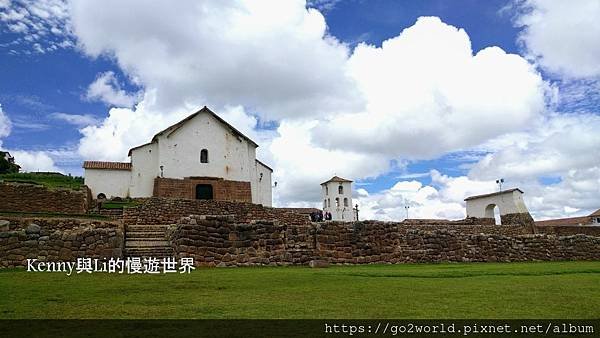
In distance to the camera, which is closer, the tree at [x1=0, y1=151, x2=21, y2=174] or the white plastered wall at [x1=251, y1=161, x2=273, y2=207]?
the tree at [x1=0, y1=151, x2=21, y2=174]

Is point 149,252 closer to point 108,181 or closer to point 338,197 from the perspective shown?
point 108,181

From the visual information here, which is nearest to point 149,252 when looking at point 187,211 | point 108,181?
point 187,211

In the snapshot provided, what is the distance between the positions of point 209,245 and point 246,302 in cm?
828

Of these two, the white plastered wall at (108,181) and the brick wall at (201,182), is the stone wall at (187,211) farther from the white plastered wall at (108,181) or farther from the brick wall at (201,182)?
the white plastered wall at (108,181)

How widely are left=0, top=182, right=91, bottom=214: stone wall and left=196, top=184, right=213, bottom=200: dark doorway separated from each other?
1381cm

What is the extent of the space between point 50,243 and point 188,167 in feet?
86.5

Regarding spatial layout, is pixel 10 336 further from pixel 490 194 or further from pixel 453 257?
pixel 490 194

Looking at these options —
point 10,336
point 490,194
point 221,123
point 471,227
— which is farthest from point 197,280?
point 490,194

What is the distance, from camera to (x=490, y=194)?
4147 cm

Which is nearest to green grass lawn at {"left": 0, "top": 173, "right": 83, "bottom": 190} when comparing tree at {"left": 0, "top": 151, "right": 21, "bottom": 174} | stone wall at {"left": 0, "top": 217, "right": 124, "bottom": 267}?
tree at {"left": 0, "top": 151, "right": 21, "bottom": 174}

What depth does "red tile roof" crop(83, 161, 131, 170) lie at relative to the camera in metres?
37.6

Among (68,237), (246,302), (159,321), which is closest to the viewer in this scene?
(159,321)

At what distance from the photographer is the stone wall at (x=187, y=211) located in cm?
2442

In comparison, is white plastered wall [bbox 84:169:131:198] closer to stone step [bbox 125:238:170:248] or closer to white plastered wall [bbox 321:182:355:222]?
stone step [bbox 125:238:170:248]
